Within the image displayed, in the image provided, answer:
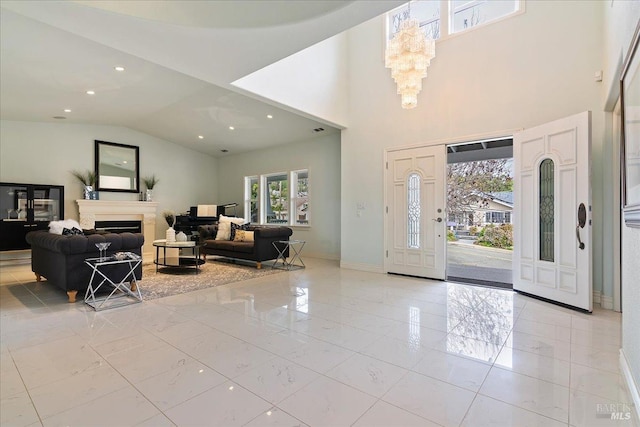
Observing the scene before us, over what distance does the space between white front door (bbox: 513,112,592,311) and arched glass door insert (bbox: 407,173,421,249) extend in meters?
1.41

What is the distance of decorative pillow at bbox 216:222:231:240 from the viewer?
6.81 metres

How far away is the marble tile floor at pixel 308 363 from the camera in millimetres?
1671

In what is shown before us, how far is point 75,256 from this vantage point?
361 cm

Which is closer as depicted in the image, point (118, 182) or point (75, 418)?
point (75, 418)

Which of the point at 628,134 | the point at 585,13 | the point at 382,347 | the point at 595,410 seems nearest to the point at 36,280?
the point at 382,347

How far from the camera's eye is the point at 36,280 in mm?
4828

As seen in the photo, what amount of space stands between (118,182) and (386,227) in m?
6.59

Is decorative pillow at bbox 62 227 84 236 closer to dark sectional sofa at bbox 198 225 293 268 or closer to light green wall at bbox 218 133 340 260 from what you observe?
dark sectional sofa at bbox 198 225 293 268

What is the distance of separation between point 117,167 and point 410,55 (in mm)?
7258

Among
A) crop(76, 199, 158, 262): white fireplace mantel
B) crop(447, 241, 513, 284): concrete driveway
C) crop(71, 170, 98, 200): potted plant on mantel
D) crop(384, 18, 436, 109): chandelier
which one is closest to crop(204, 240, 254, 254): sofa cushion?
crop(76, 199, 158, 262): white fireplace mantel

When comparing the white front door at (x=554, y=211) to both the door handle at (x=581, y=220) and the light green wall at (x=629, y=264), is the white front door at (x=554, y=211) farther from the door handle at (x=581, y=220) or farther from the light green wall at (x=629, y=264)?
the light green wall at (x=629, y=264)

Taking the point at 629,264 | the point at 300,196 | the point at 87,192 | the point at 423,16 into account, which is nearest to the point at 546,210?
the point at 629,264

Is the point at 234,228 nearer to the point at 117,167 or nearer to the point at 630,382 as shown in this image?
the point at 117,167

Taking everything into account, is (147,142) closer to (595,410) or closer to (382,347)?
(382,347)
